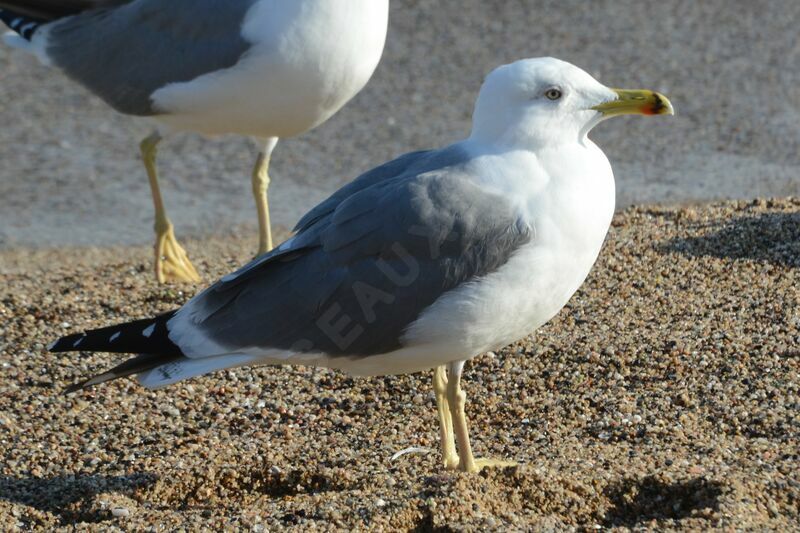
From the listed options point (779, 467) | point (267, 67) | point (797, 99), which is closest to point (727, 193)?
point (797, 99)

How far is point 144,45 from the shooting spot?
19.2ft

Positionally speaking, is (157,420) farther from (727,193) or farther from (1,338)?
(727,193)

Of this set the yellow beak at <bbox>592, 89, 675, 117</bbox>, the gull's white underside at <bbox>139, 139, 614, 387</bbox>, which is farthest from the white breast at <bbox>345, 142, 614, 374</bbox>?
the yellow beak at <bbox>592, 89, 675, 117</bbox>

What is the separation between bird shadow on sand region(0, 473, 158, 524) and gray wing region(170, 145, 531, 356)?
1.62 feet

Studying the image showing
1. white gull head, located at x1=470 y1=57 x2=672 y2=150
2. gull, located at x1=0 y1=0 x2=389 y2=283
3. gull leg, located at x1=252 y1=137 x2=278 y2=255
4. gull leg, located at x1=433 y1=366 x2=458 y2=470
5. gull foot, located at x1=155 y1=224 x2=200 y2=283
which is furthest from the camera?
gull leg, located at x1=252 y1=137 x2=278 y2=255

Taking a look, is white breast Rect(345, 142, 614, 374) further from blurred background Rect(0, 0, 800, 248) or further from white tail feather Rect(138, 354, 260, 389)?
blurred background Rect(0, 0, 800, 248)

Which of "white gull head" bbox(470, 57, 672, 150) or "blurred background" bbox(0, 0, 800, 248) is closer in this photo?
"white gull head" bbox(470, 57, 672, 150)

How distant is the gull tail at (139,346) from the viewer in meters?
3.65

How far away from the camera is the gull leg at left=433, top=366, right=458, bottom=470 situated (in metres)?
3.81

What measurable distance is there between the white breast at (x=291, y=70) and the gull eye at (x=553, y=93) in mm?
1905

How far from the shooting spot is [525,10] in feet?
33.5

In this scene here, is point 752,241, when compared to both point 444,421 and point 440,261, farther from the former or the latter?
point 440,261

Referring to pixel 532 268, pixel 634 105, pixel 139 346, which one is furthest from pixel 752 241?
pixel 139 346

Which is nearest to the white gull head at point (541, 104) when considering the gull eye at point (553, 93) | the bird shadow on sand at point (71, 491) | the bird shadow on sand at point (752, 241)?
the gull eye at point (553, 93)
